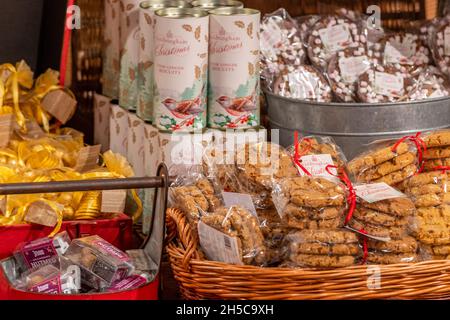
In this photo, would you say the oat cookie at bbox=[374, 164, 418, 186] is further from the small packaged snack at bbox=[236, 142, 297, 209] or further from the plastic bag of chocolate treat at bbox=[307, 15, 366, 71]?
the plastic bag of chocolate treat at bbox=[307, 15, 366, 71]

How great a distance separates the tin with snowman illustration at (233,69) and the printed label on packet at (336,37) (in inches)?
15.2

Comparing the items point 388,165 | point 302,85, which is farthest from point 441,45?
point 388,165

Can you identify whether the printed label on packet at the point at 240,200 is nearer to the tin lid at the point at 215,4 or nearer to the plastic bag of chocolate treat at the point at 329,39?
the tin lid at the point at 215,4

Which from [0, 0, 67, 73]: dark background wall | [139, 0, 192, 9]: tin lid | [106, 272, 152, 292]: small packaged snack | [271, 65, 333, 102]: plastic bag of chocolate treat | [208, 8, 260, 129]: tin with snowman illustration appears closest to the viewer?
[106, 272, 152, 292]: small packaged snack

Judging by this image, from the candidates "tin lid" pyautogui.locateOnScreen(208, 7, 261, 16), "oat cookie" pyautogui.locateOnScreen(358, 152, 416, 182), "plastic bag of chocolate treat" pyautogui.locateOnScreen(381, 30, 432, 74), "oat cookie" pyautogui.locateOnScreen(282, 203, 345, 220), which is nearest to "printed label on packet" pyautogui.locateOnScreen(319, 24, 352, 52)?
"plastic bag of chocolate treat" pyautogui.locateOnScreen(381, 30, 432, 74)

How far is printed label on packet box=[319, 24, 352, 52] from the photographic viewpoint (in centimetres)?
249

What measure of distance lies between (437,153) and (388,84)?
0.48 m

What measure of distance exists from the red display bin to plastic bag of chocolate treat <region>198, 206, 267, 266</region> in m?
0.42

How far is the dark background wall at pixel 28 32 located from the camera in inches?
108

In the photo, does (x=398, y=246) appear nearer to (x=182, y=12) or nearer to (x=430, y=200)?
(x=430, y=200)

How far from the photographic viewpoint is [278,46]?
2.48 metres

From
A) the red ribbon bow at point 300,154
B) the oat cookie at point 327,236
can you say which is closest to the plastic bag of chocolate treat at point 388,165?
the red ribbon bow at point 300,154

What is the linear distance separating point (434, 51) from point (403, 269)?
1063mm

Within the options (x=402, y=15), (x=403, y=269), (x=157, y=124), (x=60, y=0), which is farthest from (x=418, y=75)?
(x=60, y=0)
